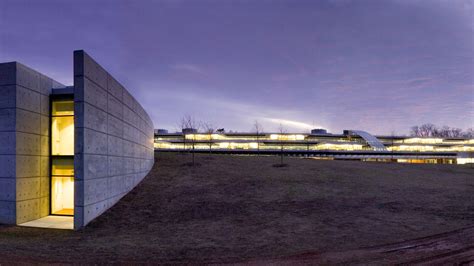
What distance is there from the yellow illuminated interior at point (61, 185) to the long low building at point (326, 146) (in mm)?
64888

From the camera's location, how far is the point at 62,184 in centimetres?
1866

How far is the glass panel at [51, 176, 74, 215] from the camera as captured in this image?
60.1ft

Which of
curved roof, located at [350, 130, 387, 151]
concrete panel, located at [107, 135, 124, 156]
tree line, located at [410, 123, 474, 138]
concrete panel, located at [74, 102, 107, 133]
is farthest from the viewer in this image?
tree line, located at [410, 123, 474, 138]

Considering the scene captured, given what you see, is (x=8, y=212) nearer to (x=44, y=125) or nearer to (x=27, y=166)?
(x=27, y=166)

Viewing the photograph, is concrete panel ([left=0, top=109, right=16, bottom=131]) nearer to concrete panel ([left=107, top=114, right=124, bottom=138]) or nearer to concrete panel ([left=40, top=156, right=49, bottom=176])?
concrete panel ([left=40, top=156, right=49, bottom=176])

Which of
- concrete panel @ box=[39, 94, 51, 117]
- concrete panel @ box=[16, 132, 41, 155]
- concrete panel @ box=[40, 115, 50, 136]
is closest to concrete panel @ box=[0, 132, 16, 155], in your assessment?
concrete panel @ box=[16, 132, 41, 155]

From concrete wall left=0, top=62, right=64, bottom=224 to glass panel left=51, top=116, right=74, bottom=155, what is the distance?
1.01m

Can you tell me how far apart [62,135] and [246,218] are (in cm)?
1223

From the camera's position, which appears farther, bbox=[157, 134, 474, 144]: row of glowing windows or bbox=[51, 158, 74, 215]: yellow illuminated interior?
bbox=[157, 134, 474, 144]: row of glowing windows

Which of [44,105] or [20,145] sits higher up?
[44,105]

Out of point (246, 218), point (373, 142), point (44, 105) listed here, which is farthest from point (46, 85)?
point (373, 142)

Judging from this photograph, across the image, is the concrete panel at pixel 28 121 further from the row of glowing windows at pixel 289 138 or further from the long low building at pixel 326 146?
the row of glowing windows at pixel 289 138

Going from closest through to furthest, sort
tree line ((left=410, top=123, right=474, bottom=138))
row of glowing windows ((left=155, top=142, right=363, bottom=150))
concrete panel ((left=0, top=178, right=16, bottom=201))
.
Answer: concrete panel ((left=0, top=178, right=16, bottom=201)) → row of glowing windows ((left=155, top=142, right=363, bottom=150)) → tree line ((left=410, top=123, right=474, bottom=138))

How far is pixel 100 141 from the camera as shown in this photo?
16656 mm
